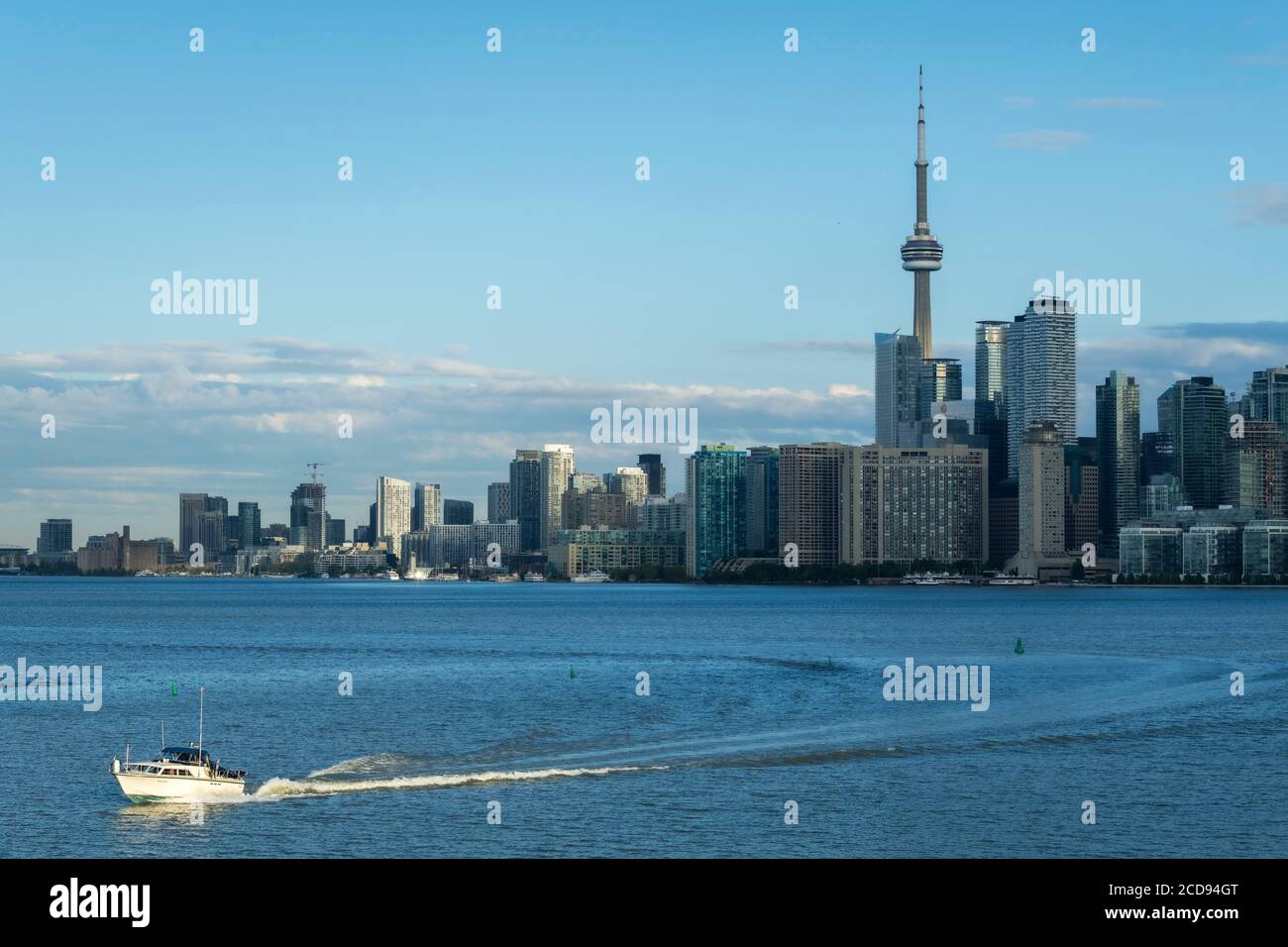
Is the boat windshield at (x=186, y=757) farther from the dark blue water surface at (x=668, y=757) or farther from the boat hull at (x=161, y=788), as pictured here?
the dark blue water surface at (x=668, y=757)

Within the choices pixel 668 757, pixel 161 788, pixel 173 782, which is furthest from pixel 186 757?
pixel 668 757

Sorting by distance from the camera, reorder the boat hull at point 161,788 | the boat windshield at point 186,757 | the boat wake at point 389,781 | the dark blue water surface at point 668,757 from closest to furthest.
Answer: the dark blue water surface at point 668,757 → the boat hull at point 161,788 → the boat windshield at point 186,757 → the boat wake at point 389,781

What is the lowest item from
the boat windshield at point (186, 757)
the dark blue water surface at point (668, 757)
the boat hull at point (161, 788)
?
the dark blue water surface at point (668, 757)

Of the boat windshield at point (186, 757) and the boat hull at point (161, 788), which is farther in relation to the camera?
the boat windshield at point (186, 757)

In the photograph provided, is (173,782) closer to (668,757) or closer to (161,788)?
(161,788)

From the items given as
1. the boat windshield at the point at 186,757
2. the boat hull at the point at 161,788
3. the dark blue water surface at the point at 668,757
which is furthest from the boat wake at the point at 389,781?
the boat windshield at the point at 186,757

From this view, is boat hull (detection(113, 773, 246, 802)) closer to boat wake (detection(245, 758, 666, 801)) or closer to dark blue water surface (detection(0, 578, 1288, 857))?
dark blue water surface (detection(0, 578, 1288, 857))

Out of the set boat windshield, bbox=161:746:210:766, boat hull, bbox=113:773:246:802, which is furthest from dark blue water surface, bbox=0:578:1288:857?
boat windshield, bbox=161:746:210:766

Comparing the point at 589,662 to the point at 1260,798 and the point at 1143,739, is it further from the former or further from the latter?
the point at 1260,798

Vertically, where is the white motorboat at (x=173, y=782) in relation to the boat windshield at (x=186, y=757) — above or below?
below
